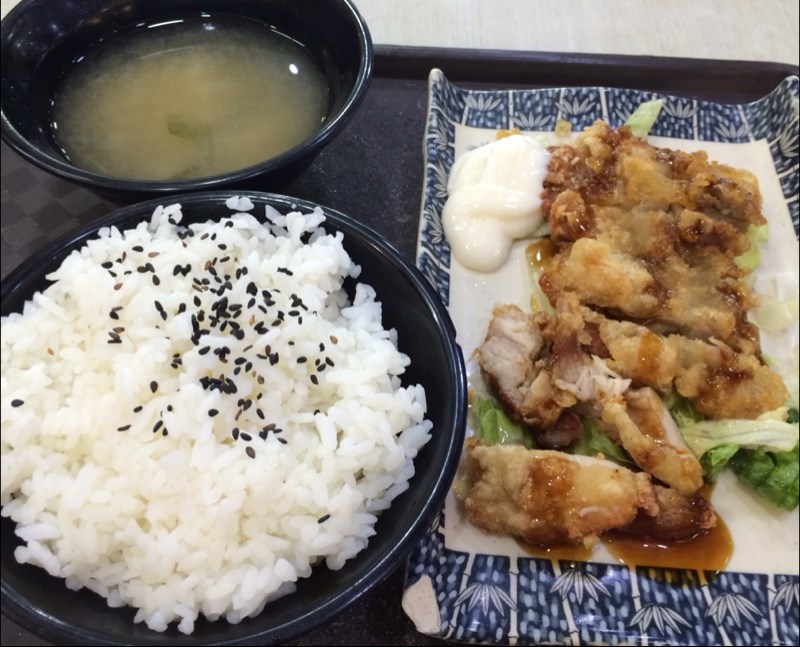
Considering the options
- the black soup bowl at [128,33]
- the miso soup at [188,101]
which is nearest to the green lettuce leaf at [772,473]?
the black soup bowl at [128,33]

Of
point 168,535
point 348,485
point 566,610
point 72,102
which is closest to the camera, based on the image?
point 168,535

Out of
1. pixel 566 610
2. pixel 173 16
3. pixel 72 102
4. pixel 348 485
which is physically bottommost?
pixel 566 610

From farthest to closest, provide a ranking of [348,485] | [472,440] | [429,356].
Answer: [472,440]
[429,356]
[348,485]

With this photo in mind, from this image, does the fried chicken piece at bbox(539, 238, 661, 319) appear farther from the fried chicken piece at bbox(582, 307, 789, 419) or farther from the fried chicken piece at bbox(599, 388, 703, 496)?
the fried chicken piece at bbox(599, 388, 703, 496)

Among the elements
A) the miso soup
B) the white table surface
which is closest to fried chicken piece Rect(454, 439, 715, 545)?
the miso soup

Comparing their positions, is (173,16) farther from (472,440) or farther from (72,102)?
(472,440)

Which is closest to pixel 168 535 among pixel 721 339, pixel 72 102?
pixel 72 102

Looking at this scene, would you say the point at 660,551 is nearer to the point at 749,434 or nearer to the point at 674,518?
the point at 674,518
